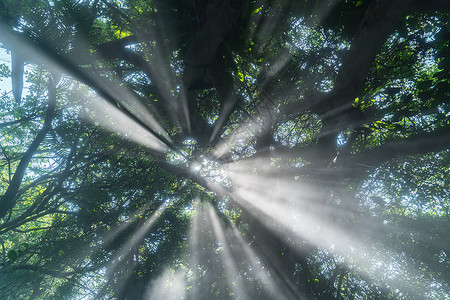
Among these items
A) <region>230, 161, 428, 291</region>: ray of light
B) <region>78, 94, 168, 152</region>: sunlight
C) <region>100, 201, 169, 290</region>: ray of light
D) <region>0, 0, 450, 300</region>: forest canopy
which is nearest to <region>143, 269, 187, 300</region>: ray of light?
<region>0, 0, 450, 300</region>: forest canopy

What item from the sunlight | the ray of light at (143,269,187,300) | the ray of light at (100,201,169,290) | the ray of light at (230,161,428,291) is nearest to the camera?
the sunlight

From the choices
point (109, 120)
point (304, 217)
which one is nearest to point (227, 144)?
point (109, 120)

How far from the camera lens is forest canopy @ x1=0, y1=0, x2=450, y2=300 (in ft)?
8.77

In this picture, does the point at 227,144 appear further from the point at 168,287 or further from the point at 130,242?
the point at 168,287

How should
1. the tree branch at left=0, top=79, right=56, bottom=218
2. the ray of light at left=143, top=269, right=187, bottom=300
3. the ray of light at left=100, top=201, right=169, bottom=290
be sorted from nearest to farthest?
1. the tree branch at left=0, top=79, right=56, bottom=218
2. the ray of light at left=100, top=201, right=169, bottom=290
3. the ray of light at left=143, top=269, right=187, bottom=300

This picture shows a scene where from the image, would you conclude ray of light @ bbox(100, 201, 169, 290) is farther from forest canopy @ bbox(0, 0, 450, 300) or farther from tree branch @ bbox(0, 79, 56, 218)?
tree branch @ bbox(0, 79, 56, 218)

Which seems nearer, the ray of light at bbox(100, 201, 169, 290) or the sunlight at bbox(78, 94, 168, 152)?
the sunlight at bbox(78, 94, 168, 152)

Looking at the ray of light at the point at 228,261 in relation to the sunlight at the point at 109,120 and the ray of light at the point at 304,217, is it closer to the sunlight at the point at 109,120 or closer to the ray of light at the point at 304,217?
the ray of light at the point at 304,217

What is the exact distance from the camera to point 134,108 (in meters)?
3.41

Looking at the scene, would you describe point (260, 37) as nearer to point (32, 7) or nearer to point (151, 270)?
point (32, 7)

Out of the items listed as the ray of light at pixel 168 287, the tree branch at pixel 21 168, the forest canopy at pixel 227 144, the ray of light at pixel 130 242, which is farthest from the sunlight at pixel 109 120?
the ray of light at pixel 168 287

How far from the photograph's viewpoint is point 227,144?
232 inches

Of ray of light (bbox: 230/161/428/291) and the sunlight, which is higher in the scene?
ray of light (bbox: 230/161/428/291)

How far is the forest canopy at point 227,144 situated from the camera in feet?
8.77
